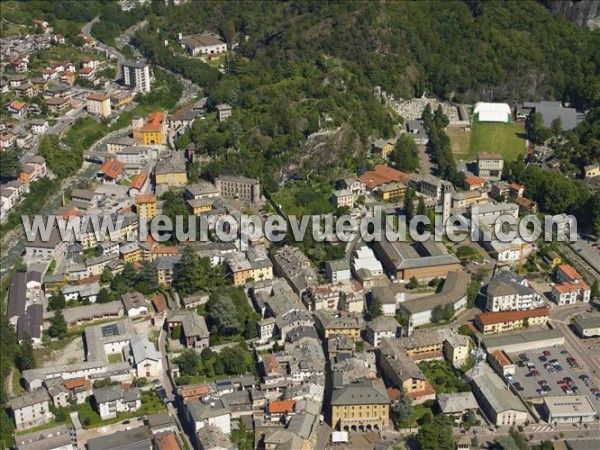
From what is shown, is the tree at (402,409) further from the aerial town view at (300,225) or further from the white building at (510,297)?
the white building at (510,297)

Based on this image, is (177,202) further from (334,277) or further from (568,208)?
(568,208)

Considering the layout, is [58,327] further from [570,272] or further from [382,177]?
[570,272]

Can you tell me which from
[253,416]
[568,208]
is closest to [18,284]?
[253,416]

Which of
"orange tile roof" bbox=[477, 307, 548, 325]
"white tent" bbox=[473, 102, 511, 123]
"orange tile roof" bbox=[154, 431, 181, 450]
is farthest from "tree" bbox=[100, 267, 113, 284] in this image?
"white tent" bbox=[473, 102, 511, 123]

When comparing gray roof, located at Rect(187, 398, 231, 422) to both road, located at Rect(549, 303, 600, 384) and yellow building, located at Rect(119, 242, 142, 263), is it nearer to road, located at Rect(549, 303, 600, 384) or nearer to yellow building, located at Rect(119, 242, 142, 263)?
yellow building, located at Rect(119, 242, 142, 263)

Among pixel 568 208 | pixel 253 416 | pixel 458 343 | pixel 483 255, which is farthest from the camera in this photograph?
pixel 568 208

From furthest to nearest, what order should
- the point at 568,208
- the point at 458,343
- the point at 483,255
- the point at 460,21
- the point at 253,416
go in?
the point at 460,21 → the point at 568,208 → the point at 483,255 → the point at 458,343 → the point at 253,416

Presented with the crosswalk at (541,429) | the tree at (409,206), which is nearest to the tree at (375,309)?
the crosswalk at (541,429)
